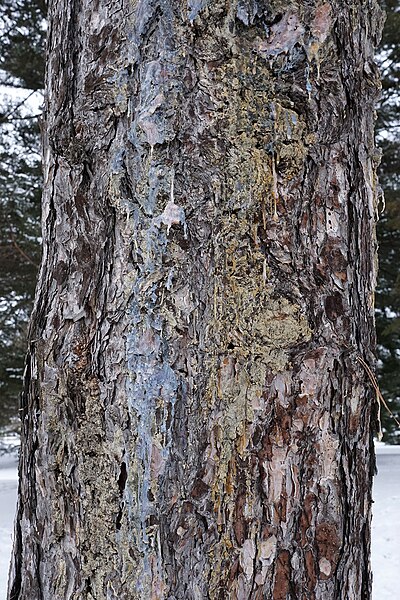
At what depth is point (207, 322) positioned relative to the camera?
946mm

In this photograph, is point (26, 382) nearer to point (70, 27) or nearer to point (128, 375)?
point (128, 375)

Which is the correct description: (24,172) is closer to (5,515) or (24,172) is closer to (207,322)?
(5,515)

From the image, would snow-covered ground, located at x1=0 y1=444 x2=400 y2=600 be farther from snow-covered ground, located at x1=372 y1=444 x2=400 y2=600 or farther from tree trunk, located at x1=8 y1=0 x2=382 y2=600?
tree trunk, located at x1=8 y1=0 x2=382 y2=600

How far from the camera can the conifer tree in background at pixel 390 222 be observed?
7484mm

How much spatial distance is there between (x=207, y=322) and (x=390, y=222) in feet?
21.4

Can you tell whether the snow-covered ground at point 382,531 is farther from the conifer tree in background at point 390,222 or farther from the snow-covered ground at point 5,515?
the conifer tree in background at point 390,222

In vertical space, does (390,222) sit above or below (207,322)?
above

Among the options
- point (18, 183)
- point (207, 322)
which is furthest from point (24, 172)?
point (207, 322)

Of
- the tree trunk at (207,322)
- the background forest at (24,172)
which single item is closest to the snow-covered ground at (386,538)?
the background forest at (24,172)

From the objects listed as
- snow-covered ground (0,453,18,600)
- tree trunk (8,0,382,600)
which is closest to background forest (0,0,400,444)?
snow-covered ground (0,453,18,600)

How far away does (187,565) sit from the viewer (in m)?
0.91

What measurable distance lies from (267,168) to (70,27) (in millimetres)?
435

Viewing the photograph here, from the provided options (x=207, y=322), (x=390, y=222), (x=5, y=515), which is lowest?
(x=5, y=515)

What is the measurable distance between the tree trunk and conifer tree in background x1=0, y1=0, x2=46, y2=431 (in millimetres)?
5952
